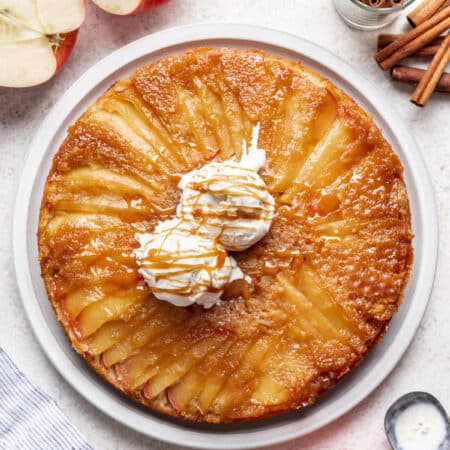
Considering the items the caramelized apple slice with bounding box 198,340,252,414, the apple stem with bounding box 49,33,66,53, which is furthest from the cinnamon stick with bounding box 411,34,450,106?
the apple stem with bounding box 49,33,66,53

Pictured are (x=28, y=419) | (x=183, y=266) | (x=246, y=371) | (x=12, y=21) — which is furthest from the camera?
(x=28, y=419)

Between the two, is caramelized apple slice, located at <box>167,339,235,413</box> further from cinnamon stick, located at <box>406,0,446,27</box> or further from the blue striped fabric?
cinnamon stick, located at <box>406,0,446,27</box>

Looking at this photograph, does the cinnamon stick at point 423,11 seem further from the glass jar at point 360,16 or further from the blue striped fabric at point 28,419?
the blue striped fabric at point 28,419

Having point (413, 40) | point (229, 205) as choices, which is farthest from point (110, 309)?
point (413, 40)

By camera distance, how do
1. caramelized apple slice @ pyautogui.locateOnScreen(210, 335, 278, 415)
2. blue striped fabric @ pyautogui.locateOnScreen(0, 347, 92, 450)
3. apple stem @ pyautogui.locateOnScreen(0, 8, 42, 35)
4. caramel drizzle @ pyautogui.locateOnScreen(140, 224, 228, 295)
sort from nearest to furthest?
1. caramel drizzle @ pyautogui.locateOnScreen(140, 224, 228, 295)
2. caramelized apple slice @ pyautogui.locateOnScreen(210, 335, 278, 415)
3. apple stem @ pyautogui.locateOnScreen(0, 8, 42, 35)
4. blue striped fabric @ pyautogui.locateOnScreen(0, 347, 92, 450)

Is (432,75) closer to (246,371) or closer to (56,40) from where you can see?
(246,371)
